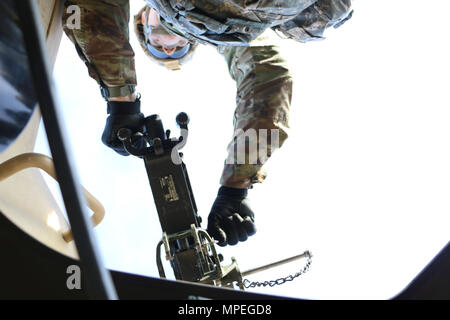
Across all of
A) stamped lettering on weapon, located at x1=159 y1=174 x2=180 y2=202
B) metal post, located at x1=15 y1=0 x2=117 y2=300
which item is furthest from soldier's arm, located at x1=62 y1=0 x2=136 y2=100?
metal post, located at x1=15 y1=0 x2=117 y2=300

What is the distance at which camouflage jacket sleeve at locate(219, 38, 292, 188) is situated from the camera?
5.33ft

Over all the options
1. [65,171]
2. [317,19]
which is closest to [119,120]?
[317,19]

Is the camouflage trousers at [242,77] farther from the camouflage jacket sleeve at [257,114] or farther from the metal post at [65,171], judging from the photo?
the metal post at [65,171]

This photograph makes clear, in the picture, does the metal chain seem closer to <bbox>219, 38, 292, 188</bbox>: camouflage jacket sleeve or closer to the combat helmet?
<bbox>219, 38, 292, 188</bbox>: camouflage jacket sleeve

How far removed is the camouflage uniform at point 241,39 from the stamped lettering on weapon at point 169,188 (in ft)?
1.23

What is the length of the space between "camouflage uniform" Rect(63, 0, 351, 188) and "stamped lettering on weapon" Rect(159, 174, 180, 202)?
1.23 ft

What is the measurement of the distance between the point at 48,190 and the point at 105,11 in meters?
0.74

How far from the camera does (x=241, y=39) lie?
5.05 feet

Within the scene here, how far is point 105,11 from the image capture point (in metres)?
1.59

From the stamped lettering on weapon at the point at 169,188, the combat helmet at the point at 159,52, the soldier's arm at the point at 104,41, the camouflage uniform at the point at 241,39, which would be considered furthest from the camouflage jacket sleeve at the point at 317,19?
the stamped lettering on weapon at the point at 169,188

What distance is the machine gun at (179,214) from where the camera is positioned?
1.18m

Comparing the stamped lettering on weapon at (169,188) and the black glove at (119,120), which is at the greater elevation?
the black glove at (119,120)
